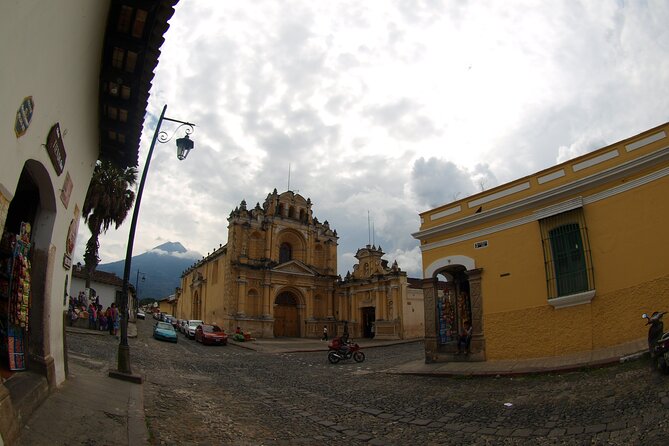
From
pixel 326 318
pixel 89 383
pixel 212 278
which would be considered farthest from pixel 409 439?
pixel 212 278

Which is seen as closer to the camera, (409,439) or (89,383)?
(409,439)

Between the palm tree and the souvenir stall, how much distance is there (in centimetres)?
1756

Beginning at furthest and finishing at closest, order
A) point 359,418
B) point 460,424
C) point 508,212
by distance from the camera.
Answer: point 508,212 → point 359,418 → point 460,424

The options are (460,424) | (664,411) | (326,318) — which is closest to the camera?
(664,411)

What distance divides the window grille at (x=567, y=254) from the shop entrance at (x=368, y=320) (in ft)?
84.5

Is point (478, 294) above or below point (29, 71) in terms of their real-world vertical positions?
below

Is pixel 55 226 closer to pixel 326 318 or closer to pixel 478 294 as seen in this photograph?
pixel 478 294

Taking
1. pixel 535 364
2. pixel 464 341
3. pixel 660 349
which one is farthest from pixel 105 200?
pixel 660 349

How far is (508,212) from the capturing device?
12.3 metres

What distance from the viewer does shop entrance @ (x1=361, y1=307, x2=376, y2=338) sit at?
36312 mm

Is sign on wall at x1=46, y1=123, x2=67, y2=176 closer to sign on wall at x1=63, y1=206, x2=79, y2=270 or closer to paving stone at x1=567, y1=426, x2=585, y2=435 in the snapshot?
sign on wall at x1=63, y1=206, x2=79, y2=270

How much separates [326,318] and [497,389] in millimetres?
30216

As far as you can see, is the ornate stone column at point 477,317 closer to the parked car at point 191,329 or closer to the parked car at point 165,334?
the parked car at point 165,334

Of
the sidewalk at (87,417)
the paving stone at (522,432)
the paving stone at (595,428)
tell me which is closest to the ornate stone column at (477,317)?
the paving stone at (522,432)
